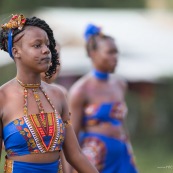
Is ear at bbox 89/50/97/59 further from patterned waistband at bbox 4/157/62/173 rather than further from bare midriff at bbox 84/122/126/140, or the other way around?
patterned waistband at bbox 4/157/62/173

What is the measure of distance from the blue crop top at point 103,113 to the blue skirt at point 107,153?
0.17 metres

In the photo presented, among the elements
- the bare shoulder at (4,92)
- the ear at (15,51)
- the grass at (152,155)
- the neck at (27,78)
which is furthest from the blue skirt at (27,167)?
the grass at (152,155)

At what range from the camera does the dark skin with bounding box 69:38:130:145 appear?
984cm

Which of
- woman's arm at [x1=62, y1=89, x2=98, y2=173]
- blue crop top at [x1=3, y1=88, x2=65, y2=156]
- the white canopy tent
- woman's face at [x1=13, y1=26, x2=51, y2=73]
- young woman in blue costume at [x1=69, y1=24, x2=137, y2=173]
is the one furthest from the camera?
the white canopy tent

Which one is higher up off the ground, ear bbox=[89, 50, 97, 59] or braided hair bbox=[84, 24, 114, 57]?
braided hair bbox=[84, 24, 114, 57]

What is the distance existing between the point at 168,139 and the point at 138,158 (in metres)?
2.84

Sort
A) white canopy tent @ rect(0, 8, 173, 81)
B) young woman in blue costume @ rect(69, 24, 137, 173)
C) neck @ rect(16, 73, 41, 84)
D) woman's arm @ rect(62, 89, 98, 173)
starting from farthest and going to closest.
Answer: white canopy tent @ rect(0, 8, 173, 81) → young woman in blue costume @ rect(69, 24, 137, 173) → woman's arm @ rect(62, 89, 98, 173) → neck @ rect(16, 73, 41, 84)

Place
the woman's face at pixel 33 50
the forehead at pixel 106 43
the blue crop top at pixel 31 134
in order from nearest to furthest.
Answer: the blue crop top at pixel 31 134
the woman's face at pixel 33 50
the forehead at pixel 106 43

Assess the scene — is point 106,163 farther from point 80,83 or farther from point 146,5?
point 146,5

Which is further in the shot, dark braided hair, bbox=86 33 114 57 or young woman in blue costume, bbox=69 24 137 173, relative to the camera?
dark braided hair, bbox=86 33 114 57

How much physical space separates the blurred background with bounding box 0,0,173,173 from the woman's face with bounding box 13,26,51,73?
8.44 metres

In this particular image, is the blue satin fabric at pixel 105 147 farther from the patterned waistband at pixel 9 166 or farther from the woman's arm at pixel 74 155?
the patterned waistband at pixel 9 166

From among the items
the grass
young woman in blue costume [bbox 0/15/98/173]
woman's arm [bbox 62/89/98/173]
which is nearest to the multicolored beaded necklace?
young woman in blue costume [bbox 0/15/98/173]

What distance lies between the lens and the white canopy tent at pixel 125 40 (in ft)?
70.2
